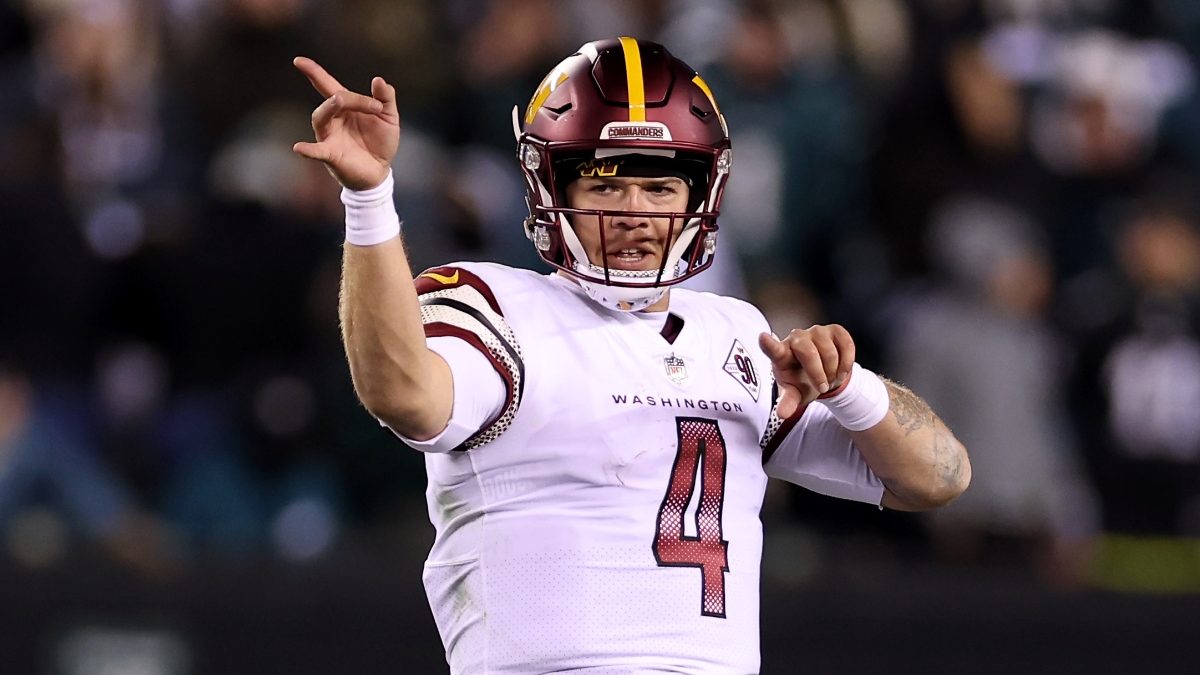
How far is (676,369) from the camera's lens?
4.07 m

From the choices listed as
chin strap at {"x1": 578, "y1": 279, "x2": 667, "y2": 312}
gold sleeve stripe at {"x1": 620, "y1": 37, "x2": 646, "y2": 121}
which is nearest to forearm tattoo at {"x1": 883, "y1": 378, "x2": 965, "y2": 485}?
chin strap at {"x1": 578, "y1": 279, "x2": 667, "y2": 312}

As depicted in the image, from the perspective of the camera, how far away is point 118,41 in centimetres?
865

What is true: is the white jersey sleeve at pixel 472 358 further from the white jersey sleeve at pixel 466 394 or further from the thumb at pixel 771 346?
the thumb at pixel 771 346

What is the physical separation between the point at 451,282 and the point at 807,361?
0.72m

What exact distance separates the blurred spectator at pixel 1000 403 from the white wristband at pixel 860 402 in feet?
12.4

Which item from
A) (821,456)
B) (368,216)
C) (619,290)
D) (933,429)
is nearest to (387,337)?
(368,216)

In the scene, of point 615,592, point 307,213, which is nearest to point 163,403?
point 307,213

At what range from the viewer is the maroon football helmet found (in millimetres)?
4090

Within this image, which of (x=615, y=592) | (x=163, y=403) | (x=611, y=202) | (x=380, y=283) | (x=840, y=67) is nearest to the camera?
(x=380, y=283)

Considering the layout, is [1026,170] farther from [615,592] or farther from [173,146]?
[615,592]

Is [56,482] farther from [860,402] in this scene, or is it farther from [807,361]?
[807,361]

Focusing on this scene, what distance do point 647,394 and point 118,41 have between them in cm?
534

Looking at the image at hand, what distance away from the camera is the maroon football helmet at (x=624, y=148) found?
13.4 feet

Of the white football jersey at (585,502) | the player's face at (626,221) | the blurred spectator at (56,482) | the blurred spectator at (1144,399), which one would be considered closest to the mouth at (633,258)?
the player's face at (626,221)
